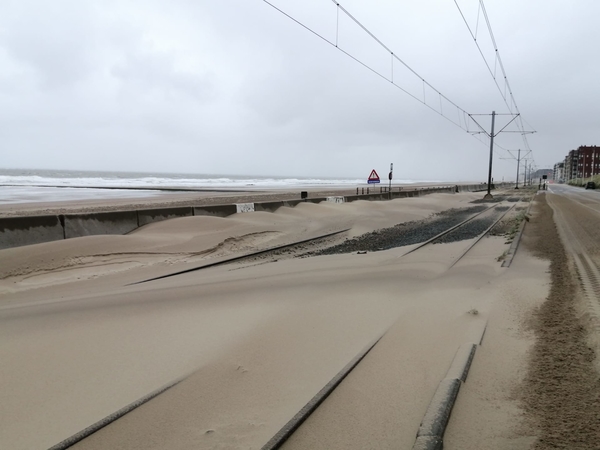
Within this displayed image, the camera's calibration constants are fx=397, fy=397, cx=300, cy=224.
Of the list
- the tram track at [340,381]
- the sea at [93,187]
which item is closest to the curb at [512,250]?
the tram track at [340,381]

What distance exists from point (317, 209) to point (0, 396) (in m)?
15.9

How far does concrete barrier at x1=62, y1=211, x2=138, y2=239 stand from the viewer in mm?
9977

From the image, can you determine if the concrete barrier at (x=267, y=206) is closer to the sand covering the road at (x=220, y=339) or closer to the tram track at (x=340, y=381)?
the sand covering the road at (x=220, y=339)

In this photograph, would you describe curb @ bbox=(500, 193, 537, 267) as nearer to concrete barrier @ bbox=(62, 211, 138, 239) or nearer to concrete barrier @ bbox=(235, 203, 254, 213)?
concrete barrier @ bbox=(235, 203, 254, 213)

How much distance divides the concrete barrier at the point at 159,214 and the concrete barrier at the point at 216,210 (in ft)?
1.25

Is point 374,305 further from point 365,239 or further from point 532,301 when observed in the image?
point 365,239

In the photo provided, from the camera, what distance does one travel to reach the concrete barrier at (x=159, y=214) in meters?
12.1

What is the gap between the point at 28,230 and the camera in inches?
355

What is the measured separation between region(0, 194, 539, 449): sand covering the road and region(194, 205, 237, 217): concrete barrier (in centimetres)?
532

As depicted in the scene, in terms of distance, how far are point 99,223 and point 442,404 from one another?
10177 millimetres

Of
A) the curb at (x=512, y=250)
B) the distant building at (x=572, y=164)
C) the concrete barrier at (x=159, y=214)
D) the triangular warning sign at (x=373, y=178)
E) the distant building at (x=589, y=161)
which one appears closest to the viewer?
the curb at (x=512, y=250)

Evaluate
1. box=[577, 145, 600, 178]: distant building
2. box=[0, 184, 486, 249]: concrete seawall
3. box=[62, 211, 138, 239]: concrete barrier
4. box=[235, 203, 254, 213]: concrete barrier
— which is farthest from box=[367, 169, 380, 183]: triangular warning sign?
box=[577, 145, 600, 178]: distant building

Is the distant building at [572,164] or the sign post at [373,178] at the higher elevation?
the distant building at [572,164]

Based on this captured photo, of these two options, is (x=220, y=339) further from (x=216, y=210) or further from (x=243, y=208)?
(x=243, y=208)
